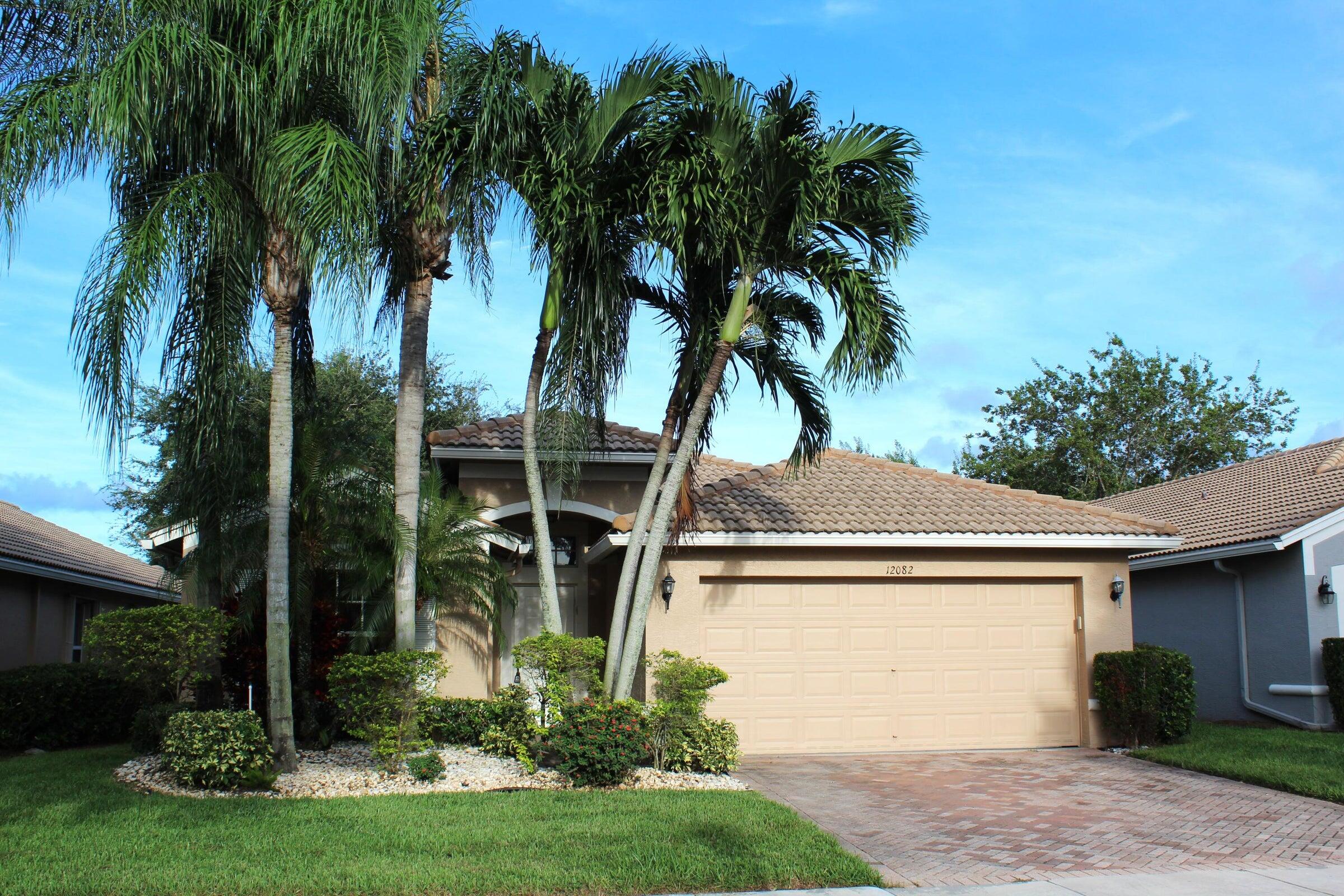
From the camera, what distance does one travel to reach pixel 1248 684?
16.9 m

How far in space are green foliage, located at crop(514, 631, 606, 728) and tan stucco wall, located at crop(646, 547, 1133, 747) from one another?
6.88 ft

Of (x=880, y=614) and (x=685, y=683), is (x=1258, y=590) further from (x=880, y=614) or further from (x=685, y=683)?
(x=685, y=683)

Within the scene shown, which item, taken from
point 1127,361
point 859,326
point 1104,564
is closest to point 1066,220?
point 1104,564

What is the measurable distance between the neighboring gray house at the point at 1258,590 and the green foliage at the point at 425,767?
1196cm

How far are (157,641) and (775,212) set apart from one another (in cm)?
783

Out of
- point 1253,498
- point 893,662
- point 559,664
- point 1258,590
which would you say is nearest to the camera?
point 559,664

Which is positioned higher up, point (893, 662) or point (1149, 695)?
point (893, 662)

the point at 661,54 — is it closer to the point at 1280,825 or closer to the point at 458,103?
the point at 458,103

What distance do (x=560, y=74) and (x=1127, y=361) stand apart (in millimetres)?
28385

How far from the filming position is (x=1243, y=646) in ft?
56.1

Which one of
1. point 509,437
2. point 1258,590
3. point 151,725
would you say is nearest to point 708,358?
point 509,437

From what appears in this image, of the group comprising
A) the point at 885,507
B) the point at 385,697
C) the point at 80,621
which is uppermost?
the point at 885,507

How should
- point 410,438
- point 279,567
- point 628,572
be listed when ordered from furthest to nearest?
1. point 628,572
2. point 410,438
3. point 279,567

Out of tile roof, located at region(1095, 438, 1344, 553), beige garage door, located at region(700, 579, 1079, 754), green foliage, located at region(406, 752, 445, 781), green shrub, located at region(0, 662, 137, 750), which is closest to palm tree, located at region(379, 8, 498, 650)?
green foliage, located at region(406, 752, 445, 781)
